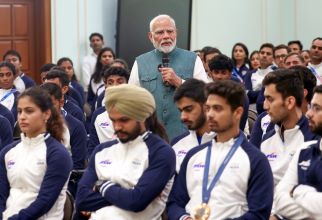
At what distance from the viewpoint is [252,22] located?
1204 cm

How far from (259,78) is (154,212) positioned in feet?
16.7

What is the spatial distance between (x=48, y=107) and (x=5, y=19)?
22.5 ft

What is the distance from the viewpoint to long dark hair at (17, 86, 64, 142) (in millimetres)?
3980

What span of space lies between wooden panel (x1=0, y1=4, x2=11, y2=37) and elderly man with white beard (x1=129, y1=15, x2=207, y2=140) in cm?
598

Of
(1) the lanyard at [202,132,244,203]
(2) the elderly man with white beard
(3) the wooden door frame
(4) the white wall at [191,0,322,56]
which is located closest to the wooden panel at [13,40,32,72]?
(3) the wooden door frame

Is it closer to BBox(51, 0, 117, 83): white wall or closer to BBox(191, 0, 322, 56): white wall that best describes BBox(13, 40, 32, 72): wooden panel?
BBox(51, 0, 117, 83): white wall

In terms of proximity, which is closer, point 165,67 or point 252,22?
point 165,67

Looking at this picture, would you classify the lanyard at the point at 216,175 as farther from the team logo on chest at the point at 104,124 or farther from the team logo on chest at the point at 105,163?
the team logo on chest at the point at 104,124

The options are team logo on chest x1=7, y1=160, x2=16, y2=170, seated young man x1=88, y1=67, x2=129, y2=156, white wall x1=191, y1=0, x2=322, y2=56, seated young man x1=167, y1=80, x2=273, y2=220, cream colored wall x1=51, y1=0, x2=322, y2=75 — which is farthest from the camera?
white wall x1=191, y1=0, x2=322, y2=56

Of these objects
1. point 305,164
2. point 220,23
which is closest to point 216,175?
point 305,164

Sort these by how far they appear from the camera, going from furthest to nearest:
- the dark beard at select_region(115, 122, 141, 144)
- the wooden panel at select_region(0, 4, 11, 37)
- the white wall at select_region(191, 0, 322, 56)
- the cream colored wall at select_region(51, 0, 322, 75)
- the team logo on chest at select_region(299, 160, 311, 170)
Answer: the white wall at select_region(191, 0, 322, 56), the cream colored wall at select_region(51, 0, 322, 75), the wooden panel at select_region(0, 4, 11, 37), the dark beard at select_region(115, 122, 141, 144), the team logo on chest at select_region(299, 160, 311, 170)

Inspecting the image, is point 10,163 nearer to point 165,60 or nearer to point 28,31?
point 165,60

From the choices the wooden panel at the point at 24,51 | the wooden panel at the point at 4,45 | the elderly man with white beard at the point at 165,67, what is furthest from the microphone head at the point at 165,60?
the wooden panel at the point at 24,51

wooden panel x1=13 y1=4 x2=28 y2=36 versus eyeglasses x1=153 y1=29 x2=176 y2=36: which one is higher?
eyeglasses x1=153 y1=29 x2=176 y2=36
